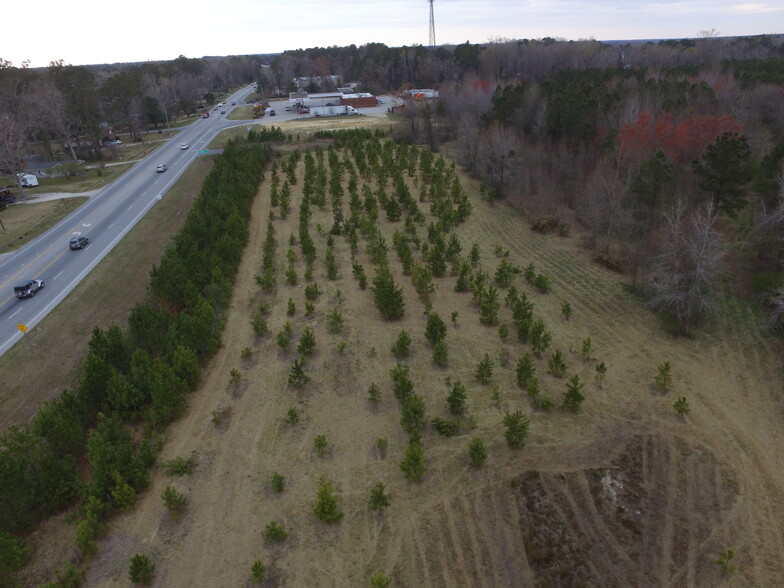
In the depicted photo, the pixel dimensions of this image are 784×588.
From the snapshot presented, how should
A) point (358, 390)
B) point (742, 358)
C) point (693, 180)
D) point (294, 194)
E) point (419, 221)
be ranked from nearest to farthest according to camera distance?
point (358, 390) < point (742, 358) < point (693, 180) < point (419, 221) < point (294, 194)

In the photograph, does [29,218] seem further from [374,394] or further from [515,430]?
[515,430]

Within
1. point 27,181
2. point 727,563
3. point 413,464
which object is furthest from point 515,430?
point 27,181

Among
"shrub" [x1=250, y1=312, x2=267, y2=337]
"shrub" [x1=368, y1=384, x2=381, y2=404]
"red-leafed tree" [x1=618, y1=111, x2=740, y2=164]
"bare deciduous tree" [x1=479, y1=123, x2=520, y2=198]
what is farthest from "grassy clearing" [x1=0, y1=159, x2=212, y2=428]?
"red-leafed tree" [x1=618, y1=111, x2=740, y2=164]

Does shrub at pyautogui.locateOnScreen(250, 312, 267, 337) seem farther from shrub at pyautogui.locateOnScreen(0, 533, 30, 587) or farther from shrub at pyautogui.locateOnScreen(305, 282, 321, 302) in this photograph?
shrub at pyautogui.locateOnScreen(0, 533, 30, 587)

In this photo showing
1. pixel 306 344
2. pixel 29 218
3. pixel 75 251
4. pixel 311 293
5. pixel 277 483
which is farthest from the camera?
pixel 29 218

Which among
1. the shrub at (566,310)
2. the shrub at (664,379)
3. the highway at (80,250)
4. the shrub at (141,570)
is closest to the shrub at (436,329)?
the shrub at (566,310)

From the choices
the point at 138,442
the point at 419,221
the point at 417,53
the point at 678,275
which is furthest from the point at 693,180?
the point at 417,53

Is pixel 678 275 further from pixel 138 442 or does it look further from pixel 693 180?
pixel 138 442
